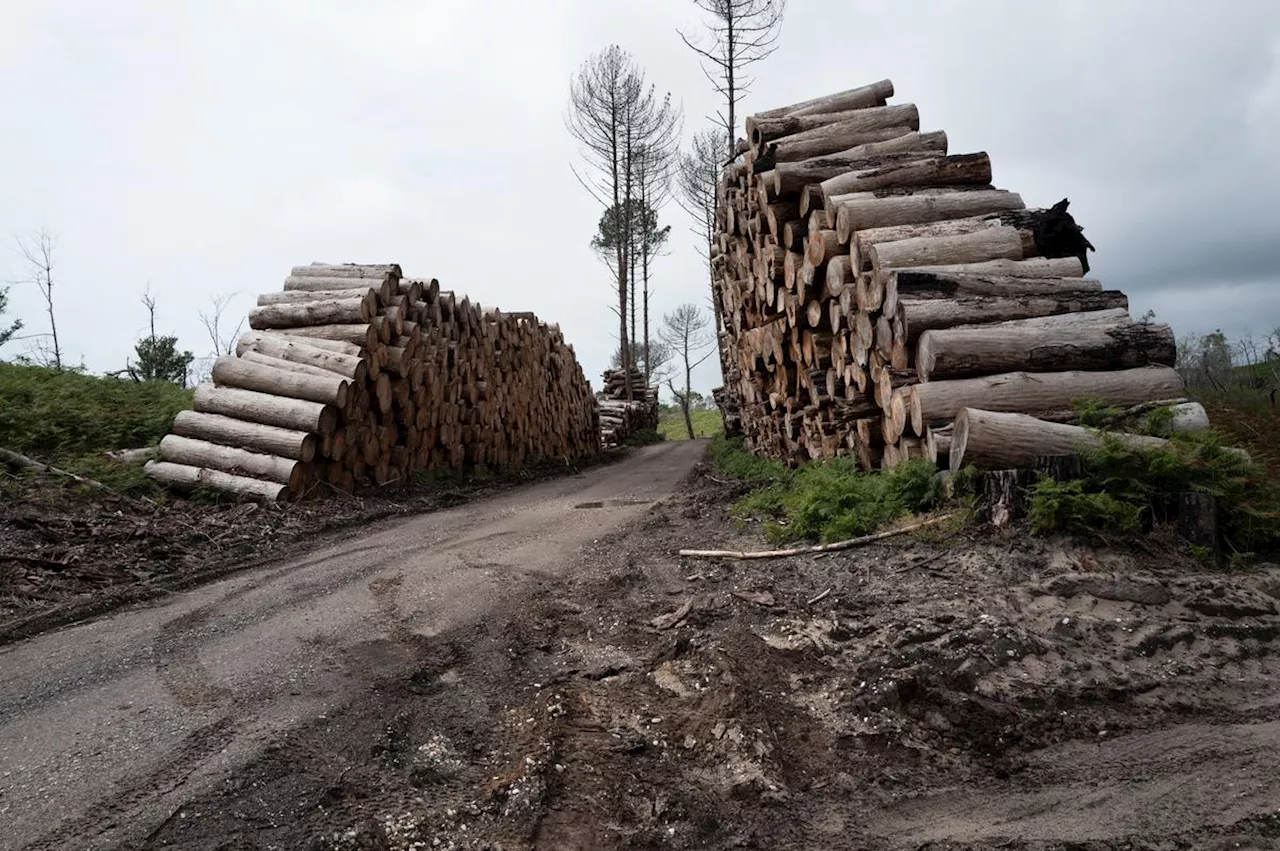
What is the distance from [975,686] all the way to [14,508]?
Answer: 7465 mm

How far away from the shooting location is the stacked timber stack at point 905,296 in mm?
5570

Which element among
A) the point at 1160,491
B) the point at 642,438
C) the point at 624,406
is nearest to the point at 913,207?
the point at 1160,491

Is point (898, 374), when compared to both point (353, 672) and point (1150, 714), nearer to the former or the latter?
point (1150, 714)

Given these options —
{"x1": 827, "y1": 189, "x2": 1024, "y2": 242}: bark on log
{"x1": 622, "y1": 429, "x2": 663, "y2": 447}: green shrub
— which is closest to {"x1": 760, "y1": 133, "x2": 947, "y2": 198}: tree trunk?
{"x1": 827, "y1": 189, "x2": 1024, "y2": 242}: bark on log

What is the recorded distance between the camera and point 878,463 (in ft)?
22.6

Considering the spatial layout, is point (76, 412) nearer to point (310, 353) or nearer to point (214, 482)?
point (214, 482)

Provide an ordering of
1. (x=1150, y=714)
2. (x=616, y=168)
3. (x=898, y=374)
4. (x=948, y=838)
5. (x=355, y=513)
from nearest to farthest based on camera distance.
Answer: (x=948, y=838)
(x=1150, y=714)
(x=898, y=374)
(x=355, y=513)
(x=616, y=168)

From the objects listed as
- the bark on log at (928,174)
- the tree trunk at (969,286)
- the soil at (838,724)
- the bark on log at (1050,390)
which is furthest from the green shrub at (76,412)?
the bark on log at (1050,390)

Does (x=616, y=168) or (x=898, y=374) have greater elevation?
(x=616, y=168)

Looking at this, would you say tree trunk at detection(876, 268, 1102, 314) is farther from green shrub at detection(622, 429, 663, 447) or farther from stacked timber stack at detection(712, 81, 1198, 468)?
green shrub at detection(622, 429, 663, 447)

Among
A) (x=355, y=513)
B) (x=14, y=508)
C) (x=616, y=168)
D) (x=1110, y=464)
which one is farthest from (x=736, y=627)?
(x=616, y=168)

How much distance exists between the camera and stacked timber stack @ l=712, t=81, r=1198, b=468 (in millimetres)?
5570

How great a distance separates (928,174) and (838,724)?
603 cm

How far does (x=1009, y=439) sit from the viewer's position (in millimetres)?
4867
